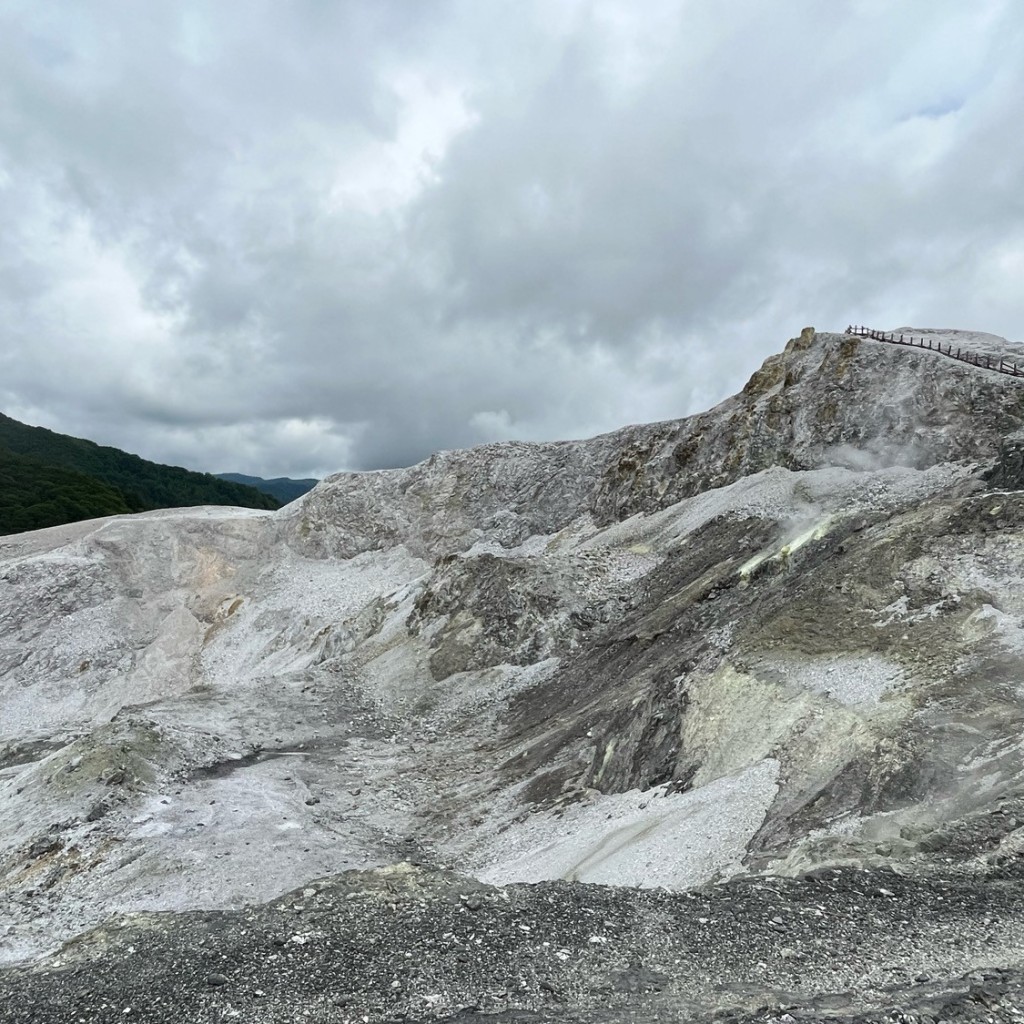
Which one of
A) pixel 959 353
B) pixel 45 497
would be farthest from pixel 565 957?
pixel 45 497

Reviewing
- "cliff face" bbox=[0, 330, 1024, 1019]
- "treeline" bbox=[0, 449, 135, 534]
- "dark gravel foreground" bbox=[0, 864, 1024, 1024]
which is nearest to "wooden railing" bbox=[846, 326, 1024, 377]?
"cliff face" bbox=[0, 330, 1024, 1019]

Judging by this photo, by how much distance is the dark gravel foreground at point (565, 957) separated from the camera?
7105 mm

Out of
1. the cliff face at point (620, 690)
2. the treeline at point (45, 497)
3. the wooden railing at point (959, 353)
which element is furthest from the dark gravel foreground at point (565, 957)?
the treeline at point (45, 497)

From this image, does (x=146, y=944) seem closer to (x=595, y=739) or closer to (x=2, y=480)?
(x=595, y=739)

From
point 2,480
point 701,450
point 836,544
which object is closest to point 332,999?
point 836,544

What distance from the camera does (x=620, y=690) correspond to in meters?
22.6

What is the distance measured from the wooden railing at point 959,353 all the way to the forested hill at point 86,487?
11327 centimetres

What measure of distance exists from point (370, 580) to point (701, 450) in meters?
24.7

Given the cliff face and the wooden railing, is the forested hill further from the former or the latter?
the wooden railing

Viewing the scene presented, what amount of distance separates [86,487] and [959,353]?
471ft

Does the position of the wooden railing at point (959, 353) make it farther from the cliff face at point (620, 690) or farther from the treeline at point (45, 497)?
the treeline at point (45, 497)

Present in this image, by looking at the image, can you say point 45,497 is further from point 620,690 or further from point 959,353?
point 959,353

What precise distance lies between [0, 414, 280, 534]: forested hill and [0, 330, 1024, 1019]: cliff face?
74.5 metres

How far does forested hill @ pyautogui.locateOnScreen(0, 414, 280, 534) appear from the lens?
11275cm
